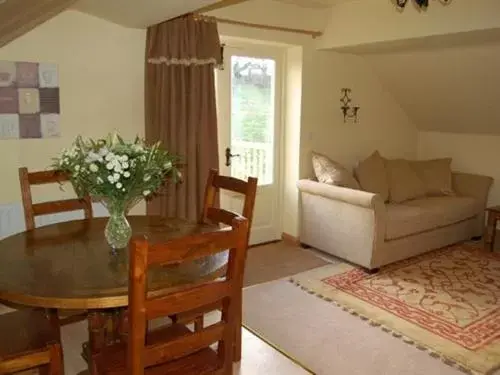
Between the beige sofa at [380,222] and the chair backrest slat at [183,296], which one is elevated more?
the chair backrest slat at [183,296]

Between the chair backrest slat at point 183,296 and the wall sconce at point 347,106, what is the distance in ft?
12.0

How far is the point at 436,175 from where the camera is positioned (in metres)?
5.21

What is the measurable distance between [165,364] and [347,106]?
3887mm

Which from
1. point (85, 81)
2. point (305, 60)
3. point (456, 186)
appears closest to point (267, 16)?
point (305, 60)

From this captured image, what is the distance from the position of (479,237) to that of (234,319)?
4312 mm

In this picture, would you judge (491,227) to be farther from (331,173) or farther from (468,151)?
(331,173)

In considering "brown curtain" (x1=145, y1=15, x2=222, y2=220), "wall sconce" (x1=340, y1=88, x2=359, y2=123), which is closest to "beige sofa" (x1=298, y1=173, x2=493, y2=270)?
"wall sconce" (x1=340, y1=88, x2=359, y2=123)

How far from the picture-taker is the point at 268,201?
16.2 ft

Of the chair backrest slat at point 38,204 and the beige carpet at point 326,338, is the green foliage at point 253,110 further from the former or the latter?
the chair backrest slat at point 38,204

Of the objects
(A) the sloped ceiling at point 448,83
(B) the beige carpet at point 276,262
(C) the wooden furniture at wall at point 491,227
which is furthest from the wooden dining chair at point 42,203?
(C) the wooden furniture at wall at point 491,227

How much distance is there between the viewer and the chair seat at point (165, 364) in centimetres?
173

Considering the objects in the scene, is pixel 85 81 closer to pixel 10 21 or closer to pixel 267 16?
pixel 10 21

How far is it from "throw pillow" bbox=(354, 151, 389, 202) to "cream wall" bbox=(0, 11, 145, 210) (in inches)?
87.7

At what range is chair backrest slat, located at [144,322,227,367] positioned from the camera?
154 centimetres
